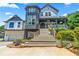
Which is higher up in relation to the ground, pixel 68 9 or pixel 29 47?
pixel 68 9

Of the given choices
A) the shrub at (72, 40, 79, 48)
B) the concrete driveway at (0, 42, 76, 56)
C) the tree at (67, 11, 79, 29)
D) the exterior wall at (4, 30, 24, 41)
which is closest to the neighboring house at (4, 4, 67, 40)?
the exterior wall at (4, 30, 24, 41)

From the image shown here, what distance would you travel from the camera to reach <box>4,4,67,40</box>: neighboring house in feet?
13.8

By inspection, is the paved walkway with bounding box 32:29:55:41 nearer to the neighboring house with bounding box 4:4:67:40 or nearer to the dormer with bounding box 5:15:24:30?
the neighboring house with bounding box 4:4:67:40

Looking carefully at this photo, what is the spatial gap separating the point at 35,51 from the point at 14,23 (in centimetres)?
86

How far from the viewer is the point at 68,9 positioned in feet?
13.7

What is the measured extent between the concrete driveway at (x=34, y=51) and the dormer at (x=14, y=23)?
1.44 feet

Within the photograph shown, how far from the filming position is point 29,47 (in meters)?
4.12

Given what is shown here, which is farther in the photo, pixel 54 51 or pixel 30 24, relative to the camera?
Answer: pixel 30 24

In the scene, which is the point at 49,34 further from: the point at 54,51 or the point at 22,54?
the point at 22,54

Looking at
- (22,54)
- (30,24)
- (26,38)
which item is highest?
(30,24)

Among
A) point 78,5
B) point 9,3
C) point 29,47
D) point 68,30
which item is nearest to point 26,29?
point 29,47

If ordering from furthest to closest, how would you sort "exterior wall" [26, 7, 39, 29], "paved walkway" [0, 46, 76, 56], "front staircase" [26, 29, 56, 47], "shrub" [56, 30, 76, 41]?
"exterior wall" [26, 7, 39, 29]
"front staircase" [26, 29, 56, 47]
"shrub" [56, 30, 76, 41]
"paved walkway" [0, 46, 76, 56]

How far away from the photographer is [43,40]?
13.8ft

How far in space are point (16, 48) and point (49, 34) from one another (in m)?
0.84
